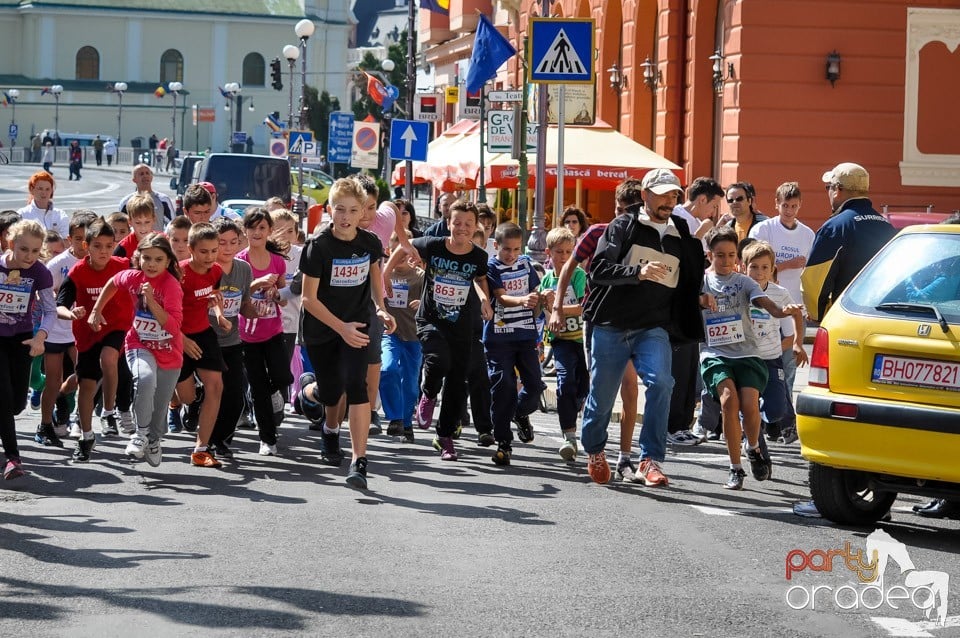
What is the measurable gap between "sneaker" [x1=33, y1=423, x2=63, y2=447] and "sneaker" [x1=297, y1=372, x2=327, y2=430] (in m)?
1.71

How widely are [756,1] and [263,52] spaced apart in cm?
10032

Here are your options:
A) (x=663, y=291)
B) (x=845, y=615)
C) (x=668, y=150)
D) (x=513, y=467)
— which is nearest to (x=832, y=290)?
(x=663, y=291)

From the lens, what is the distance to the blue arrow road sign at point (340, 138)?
39.8 m

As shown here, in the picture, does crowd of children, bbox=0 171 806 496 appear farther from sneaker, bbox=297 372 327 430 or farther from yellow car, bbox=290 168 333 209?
yellow car, bbox=290 168 333 209

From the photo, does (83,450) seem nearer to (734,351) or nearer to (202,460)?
(202,460)

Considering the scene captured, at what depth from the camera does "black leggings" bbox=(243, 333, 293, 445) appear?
11531 mm

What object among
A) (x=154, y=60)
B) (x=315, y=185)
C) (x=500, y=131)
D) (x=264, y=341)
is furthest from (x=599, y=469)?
(x=154, y=60)

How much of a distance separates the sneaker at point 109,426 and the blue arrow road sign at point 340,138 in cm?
2718

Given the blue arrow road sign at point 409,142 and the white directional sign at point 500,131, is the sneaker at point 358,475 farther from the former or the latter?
the blue arrow road sign at point 409,142

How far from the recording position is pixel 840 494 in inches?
337

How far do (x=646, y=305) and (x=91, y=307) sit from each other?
3859 millimetres

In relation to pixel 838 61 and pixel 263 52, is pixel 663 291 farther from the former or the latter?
pixel 263 52

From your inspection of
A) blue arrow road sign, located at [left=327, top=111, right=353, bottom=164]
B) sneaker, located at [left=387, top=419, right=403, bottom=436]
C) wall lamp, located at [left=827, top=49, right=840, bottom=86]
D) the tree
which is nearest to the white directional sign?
wall lamp, located at [left=827, top=49, right=840, bottom=86]

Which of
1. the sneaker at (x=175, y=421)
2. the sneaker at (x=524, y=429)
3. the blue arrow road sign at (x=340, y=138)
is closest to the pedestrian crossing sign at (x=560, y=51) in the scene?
the sneaker at (x=524, y=429)
